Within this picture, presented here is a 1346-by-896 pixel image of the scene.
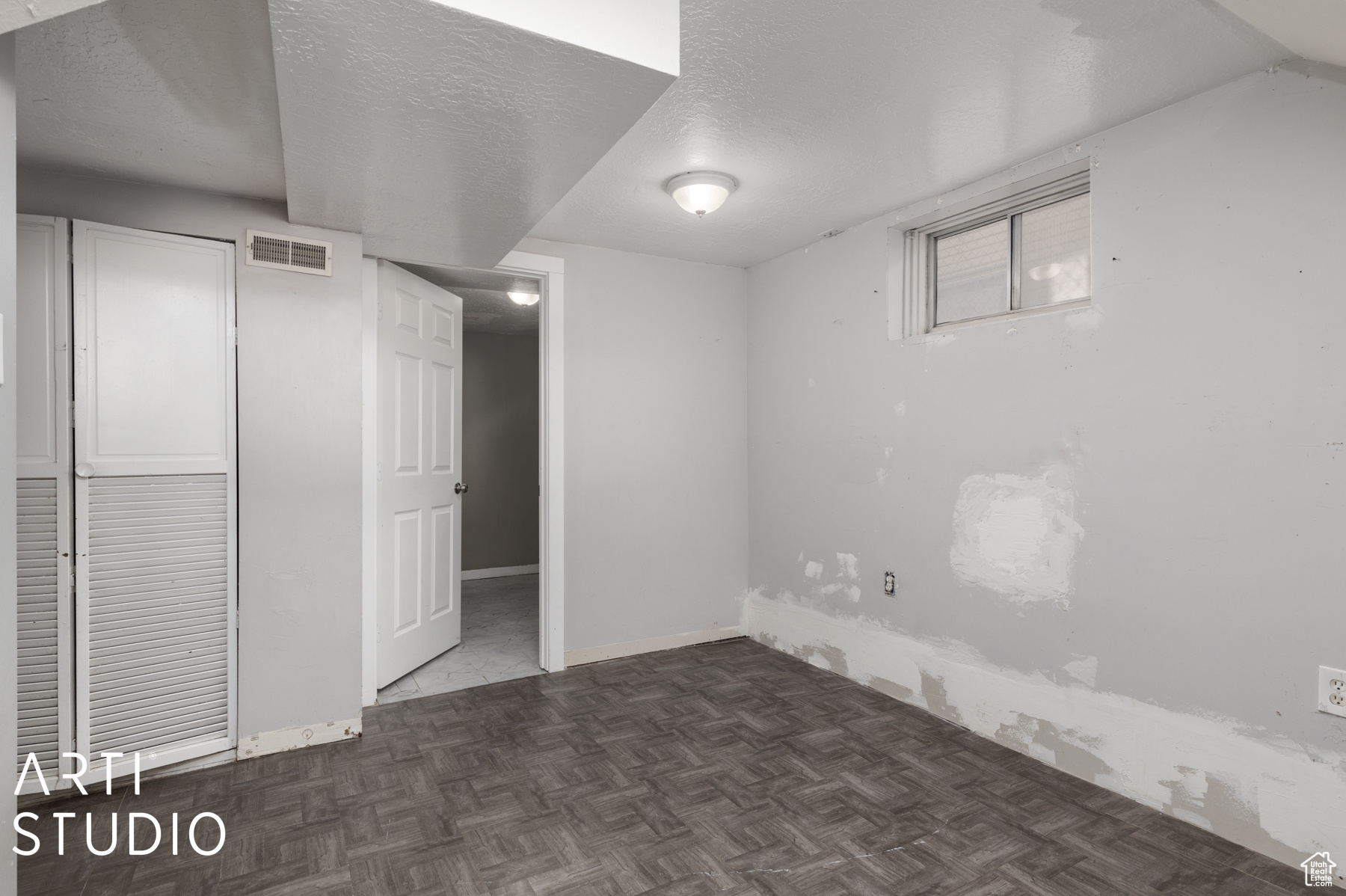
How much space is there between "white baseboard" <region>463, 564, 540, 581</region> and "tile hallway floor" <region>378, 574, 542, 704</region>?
1.93ft

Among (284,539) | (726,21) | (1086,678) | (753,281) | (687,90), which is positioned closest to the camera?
(726,21)

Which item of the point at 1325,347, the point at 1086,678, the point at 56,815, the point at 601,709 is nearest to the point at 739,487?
the point at 601,709

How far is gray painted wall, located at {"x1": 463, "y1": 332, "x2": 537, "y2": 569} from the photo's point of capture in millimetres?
6184

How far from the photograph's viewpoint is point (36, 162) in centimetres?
233

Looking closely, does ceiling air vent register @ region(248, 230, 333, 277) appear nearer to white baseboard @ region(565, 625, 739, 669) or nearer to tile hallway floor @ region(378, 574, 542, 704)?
tile hallway floor @ region(378, 574, 542, 704)

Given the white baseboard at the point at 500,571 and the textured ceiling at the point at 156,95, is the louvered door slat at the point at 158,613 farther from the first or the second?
the white baseboard at the point at 500,571

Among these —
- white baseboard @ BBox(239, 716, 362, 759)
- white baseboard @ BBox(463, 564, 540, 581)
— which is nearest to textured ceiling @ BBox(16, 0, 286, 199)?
white baseboard @ BBox(239, 716, 362, 759)

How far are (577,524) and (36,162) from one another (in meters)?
2.54

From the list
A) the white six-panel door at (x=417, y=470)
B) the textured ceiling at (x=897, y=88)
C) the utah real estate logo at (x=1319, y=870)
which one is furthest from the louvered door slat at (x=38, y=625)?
the utah real estate logo at (x=1319, y=870)

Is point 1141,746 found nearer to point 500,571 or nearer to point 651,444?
point 651,444

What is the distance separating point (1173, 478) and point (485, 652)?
3357mm

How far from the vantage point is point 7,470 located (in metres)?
1.19

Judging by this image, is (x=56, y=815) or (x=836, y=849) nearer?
(x=836, y=849)

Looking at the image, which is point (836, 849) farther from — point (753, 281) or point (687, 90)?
point (753, 281)
